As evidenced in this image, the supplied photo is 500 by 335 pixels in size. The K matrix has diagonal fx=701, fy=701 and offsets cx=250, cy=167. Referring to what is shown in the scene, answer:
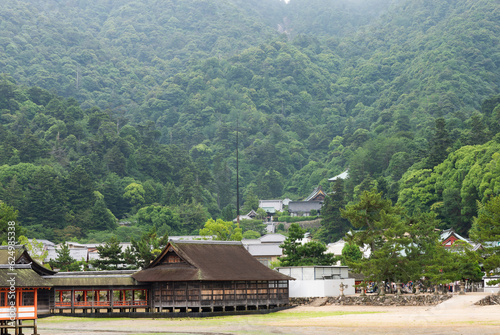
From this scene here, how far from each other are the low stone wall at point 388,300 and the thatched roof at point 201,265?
15.7 feet

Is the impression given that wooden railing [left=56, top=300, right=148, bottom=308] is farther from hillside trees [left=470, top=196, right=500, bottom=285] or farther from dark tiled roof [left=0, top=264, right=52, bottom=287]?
hillside trees [left=470, top=196, right=500, bottom=285]

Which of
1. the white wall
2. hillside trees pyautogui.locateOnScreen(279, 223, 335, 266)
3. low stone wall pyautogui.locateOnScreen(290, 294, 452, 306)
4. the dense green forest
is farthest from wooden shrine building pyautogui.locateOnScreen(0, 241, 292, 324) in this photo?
the dense green forest

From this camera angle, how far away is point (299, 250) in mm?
64500

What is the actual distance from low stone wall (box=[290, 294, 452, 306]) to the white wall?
31.6 inches

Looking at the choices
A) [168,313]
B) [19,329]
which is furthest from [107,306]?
[19,329]

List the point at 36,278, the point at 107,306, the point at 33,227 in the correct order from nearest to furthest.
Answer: the point at 36,278, the point at 107,306, the point at 33,227

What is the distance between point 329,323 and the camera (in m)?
40.7

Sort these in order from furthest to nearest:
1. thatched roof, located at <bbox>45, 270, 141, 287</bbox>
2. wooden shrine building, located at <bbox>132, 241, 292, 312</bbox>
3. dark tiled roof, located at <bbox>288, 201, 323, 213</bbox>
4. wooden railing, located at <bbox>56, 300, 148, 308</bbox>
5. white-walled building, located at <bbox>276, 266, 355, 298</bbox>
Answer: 1. dark tiled roof, located at <bbox>288, 201, 323, 213</bbox>
2. white-walled building, located at <bbox>276, 266, 355, 298</bbox>
3. wooden railing, located at <bbox>56, 300, 148, 308</bbox>
4. thatched roof, located at <bbox>45, 270, 141, 287</bbox>
5. wooden shrine building, located at <bbox>132, 241, 292, 312</bbox>

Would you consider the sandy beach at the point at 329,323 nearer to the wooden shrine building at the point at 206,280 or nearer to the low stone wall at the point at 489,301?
the low stone wall at the point at 489,301

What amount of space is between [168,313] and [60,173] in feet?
236

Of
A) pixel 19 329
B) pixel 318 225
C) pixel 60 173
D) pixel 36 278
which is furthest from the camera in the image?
pixel 318 225

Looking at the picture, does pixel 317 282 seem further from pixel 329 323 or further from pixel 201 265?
pixel 329 323

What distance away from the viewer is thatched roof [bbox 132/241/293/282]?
162 feet

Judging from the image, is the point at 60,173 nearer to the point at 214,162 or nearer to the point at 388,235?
the point at 214,162
